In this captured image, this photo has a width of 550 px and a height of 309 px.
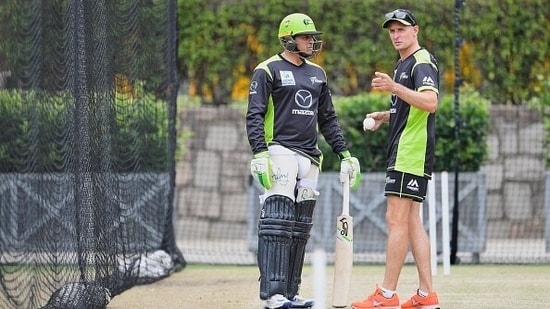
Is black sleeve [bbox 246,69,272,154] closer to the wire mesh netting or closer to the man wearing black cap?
the man wearing black cap

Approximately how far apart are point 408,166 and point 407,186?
0.14 metres

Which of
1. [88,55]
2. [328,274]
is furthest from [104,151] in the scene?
[328,274]

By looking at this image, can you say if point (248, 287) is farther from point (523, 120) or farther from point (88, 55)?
point (523, 120)

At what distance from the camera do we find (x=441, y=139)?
15219 mm

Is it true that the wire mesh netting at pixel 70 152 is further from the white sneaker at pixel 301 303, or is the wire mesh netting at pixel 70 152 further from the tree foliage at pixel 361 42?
the tree foliage at pixel 361 42

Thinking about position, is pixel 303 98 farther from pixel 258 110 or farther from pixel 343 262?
pixel 343 262

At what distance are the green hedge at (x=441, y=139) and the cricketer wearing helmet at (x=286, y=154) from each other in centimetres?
604

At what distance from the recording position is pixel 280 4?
1805cm

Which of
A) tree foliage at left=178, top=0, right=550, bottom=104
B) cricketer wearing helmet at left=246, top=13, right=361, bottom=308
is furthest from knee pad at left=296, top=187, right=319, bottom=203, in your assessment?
tree foliage at left=178, top=0, right=550, bottom=104

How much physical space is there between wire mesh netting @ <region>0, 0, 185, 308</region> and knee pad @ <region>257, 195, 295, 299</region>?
119 cm

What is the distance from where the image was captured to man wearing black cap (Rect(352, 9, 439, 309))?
29.2 ft

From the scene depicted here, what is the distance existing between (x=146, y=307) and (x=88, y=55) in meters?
1.95

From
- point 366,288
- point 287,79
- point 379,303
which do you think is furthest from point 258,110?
point 366,288

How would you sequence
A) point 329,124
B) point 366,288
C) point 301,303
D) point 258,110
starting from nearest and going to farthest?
point 258,110, point 301,303, point 329,124, point 366,288
